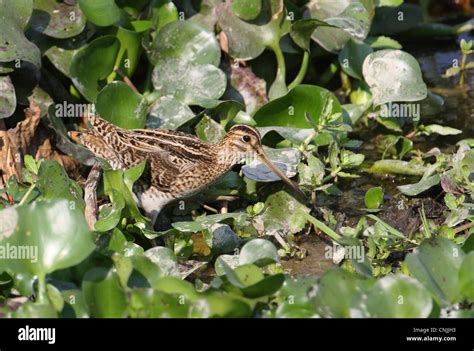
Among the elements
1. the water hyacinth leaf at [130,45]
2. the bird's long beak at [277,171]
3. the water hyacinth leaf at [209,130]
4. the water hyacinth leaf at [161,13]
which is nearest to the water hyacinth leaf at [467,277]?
the bird's long beak at [277,171]

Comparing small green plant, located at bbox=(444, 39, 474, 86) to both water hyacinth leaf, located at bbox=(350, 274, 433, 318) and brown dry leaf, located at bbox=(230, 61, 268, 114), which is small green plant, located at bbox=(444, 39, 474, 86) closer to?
brown dry leaf, located at bbox=(230, 61, 268, 114)

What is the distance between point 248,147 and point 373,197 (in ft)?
2.89

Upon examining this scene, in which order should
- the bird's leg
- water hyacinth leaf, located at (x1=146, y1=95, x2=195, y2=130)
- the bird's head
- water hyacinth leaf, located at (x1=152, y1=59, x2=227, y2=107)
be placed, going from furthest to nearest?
water hyacinth leaf, located at (x1=152, y1=59, x2=227, y2=107) → water hyacinth leaf, located at (x1=146, y1=95, x2=195, y2=130) → the bird's head → the bird's leg

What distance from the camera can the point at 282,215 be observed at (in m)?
7.05

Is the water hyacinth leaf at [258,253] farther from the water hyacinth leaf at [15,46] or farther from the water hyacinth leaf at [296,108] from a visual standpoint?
the water hyacinth leaf at [15,46]

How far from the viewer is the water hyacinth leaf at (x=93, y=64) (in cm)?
756

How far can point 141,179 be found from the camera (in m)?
7.02

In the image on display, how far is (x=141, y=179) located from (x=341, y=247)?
55.6 inches

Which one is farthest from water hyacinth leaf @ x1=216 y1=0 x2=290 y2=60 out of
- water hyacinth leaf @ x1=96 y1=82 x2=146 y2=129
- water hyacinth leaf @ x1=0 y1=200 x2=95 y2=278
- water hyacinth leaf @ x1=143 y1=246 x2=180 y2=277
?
water hyacinth leaf @ x1=0 y1=200 x2=95 y2=278

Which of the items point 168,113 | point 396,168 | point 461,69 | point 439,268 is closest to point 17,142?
point 168,113

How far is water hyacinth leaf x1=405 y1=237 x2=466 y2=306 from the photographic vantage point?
5262 millimetres

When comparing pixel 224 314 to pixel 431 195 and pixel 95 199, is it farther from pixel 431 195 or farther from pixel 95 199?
pixel 431 195

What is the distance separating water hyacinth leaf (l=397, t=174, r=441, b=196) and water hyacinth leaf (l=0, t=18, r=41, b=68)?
8.61ft

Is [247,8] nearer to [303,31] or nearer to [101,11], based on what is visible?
[303,31]
